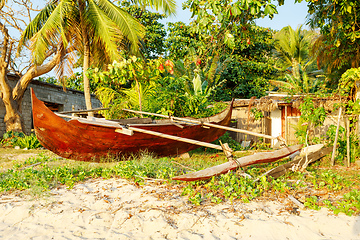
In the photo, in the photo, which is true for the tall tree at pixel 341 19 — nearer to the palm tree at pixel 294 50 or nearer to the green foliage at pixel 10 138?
the green foliage at pixel 10 138

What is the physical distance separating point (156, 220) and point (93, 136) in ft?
8.05

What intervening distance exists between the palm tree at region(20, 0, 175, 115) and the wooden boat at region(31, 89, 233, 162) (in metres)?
3.61

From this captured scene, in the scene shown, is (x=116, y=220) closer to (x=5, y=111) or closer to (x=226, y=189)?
(x=226, y=189)

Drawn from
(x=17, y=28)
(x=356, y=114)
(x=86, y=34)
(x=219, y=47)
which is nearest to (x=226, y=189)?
(x=219, y=47)

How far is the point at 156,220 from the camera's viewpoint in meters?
2.59

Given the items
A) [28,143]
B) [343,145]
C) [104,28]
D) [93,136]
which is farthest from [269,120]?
[28,143]

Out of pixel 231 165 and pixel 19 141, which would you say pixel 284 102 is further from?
pixel 19 141

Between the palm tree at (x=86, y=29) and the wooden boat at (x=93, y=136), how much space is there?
3606mm

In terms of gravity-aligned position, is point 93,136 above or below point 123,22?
below

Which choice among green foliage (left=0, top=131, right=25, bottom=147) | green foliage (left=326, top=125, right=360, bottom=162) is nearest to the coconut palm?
green foliage (left=326, top=125, right=360, bottom=162)

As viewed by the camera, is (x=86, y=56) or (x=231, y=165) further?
(x=86, y=56)

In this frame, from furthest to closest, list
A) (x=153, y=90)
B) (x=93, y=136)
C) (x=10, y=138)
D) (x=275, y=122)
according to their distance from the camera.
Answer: (x=275, y=122) < (x=10, y=138) < (x=153, y=90) < (x=93, y=136)

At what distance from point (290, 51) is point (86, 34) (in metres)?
12.8

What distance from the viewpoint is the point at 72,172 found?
4.18 meters
